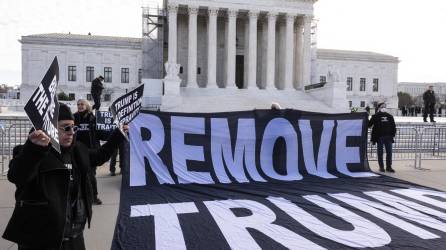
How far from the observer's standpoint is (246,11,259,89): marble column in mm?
40719

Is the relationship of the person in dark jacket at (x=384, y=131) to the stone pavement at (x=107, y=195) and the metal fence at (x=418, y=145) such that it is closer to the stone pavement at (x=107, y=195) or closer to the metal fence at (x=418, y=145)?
the stone pavement at (x=107, y=195)

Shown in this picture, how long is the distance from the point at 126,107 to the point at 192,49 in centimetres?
3664

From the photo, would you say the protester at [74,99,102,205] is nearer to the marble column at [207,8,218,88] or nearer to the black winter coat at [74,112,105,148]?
the black winter coat at [74,112,105,148]

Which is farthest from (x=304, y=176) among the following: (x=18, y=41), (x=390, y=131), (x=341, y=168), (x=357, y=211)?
(x=18, y=41)

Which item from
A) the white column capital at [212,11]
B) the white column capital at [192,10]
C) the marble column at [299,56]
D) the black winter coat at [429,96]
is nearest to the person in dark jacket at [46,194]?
the black winter coat at [429,96]

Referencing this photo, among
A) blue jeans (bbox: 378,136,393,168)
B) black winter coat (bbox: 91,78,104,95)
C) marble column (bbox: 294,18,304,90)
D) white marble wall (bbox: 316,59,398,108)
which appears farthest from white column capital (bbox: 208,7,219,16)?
blue jeans (bbox: 378,136,393,168)

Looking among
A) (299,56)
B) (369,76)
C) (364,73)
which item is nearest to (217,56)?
(299,56)

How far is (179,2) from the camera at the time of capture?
129 ft

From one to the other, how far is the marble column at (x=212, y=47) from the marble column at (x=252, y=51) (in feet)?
12.6

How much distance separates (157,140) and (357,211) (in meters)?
4.14

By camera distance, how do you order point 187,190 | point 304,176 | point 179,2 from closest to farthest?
1. point 187,190
2. point 304,176
3. point 179,2

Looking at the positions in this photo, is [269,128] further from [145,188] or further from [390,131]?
[390,131]

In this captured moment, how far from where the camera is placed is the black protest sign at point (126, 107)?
4.20 metres

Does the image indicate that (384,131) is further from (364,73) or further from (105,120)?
(364,73)
